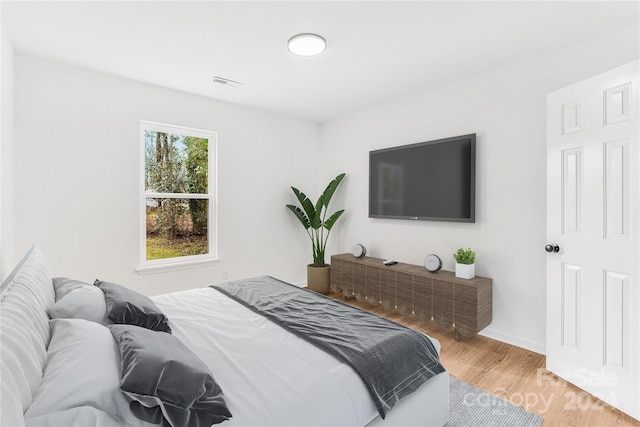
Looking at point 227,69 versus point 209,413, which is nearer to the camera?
point 209,413

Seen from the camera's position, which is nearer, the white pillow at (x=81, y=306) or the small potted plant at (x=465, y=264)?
the white pillow at (x=81, y=306)

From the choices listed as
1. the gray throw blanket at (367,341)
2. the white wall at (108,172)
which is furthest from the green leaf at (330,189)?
the gray throw blanket at (367,341)

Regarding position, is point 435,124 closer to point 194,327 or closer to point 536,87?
point 536,87

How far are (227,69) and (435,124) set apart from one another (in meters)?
2.15

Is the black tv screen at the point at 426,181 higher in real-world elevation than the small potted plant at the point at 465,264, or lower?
higher

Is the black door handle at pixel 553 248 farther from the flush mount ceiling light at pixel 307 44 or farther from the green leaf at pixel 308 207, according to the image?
the green leaf at pixel 308 207

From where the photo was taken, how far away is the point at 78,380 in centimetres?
95

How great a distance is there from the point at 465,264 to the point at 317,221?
2.04 m

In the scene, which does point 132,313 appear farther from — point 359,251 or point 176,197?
point 359,251

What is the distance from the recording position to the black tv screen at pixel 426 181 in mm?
3045

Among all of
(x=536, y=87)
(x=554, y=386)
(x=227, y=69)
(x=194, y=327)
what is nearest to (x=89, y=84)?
(x=227, y=69)

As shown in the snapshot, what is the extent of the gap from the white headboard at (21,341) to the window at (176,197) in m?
2.00

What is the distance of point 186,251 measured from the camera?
3707 millimetres

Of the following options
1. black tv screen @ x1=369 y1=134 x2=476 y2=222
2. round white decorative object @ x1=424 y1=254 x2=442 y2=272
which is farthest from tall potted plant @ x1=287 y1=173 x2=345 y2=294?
round white decorative object @ x1=424 y1=254 x2=442 y2=272
